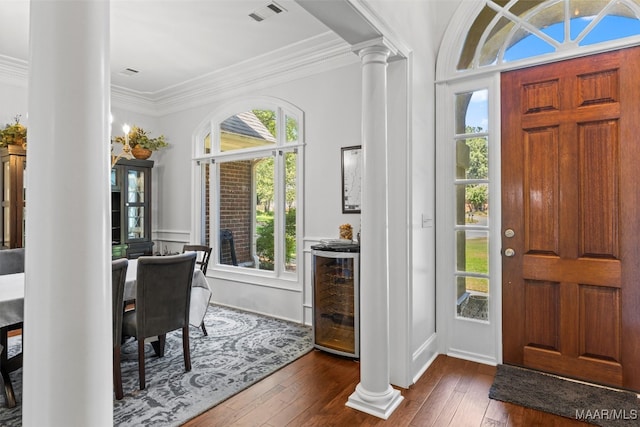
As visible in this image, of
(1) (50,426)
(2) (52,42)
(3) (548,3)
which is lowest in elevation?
(1) (50,426)

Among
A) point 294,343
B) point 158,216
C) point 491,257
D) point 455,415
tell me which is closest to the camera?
point 455,415

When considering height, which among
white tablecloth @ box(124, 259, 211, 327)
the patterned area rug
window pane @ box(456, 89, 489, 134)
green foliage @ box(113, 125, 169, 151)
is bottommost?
the patterned area rug

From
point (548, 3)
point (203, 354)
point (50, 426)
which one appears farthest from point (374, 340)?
point (548, 3)

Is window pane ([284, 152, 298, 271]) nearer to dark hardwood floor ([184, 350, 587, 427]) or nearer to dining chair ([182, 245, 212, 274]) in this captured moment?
dining chair ([182, 245, 212, 274])

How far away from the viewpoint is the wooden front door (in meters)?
2.47

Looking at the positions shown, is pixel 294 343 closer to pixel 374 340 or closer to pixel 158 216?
pixel 374 340

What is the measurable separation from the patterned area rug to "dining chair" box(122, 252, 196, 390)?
16cm

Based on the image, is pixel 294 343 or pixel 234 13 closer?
pixel 234 13

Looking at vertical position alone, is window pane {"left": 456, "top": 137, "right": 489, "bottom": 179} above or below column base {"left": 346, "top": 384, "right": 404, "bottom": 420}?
above

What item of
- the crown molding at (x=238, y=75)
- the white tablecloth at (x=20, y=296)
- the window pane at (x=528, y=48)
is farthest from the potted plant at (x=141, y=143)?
the window pane at (x=528, y=48)

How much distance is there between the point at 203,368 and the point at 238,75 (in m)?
3.29

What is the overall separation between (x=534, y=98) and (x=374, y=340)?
214cm

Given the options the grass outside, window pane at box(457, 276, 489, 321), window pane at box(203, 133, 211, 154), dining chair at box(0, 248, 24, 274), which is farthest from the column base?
window pane at box(203, 133, 211, 154)

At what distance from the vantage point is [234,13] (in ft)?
10.3
